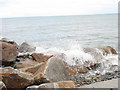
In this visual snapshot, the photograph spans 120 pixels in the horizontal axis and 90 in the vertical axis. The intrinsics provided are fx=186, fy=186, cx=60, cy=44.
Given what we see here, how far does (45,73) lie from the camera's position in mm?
4980

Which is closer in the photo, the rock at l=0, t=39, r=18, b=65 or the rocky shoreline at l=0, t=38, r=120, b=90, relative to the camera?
the rocky shoreline at l=0, t=38, r=120, b=90

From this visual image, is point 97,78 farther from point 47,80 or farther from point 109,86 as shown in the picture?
point 47,80

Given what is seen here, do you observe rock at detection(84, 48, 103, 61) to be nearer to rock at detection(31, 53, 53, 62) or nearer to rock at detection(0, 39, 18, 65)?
rock at detection(31, 53, 53, 62)

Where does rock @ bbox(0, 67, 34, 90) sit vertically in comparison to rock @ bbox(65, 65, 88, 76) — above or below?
above

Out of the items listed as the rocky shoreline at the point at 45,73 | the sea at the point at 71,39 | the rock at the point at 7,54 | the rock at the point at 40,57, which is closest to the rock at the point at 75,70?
the rocky shoreline at the point at 45,73

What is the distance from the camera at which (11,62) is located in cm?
804

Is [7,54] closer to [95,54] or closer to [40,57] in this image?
[40,57]

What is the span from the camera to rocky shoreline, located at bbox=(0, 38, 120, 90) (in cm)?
482

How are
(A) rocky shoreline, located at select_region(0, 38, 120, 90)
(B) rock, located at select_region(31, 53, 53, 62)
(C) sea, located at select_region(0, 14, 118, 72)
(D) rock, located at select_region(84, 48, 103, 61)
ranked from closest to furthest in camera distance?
(A) rocky shoreline, located at select_region(0, 38, 120, 90) < (B) rock, located at select_region(31, 53, 53, 62) < (D) rock, located at select_region(84, 48, 103, 61) < (C) sea, located at select_region(0, 14, 118, 72)

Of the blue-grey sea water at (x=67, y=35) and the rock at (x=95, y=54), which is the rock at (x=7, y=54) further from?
the blue-grey sea water at (x=67, y=35)

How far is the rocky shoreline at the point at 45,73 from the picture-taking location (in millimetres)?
4824

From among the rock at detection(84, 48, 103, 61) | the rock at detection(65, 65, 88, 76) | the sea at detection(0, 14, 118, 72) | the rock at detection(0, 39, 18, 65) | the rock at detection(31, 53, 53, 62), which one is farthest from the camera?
the sea at detection(0, 14, 118, 72)

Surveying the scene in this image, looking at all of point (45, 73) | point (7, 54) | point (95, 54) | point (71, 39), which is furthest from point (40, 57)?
point (71, 39)

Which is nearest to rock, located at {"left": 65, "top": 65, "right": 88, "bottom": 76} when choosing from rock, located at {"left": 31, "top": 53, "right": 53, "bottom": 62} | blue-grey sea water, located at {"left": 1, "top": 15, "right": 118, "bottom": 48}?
rock, located at {"left": 31, "top": 53, "right": 53, "bottom": 62}
